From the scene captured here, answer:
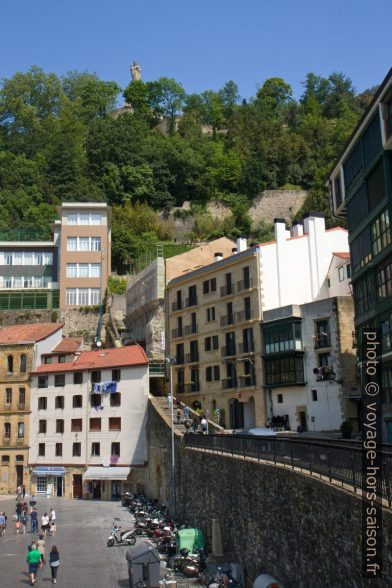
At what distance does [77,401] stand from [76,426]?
202cm

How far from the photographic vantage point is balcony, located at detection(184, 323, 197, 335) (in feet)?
177

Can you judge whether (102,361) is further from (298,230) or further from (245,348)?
(298,230)

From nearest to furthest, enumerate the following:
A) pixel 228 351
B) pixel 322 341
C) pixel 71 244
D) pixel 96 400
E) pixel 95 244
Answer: pixel 322 341, pixel 228 351, pixel 96 400, pixel 71 244, pixel 95 244

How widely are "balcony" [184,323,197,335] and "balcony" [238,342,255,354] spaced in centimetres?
594

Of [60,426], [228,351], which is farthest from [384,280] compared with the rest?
[60,426]

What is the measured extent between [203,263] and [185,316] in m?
8.73

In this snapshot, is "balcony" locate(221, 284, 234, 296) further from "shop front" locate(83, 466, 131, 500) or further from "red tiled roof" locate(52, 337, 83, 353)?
"shop front" locate(83, 466, 131, 500)

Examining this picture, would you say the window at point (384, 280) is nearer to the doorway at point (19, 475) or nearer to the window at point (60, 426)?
the window at point (60, 426)

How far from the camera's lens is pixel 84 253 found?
2904 inches

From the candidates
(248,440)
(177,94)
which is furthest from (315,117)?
(248,440)

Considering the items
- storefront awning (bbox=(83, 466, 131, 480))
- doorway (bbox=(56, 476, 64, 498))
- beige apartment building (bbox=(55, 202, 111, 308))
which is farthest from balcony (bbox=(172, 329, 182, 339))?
beige apartment building (bbox=(55, 202, 111, 308))

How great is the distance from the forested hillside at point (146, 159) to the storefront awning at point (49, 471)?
108 ft

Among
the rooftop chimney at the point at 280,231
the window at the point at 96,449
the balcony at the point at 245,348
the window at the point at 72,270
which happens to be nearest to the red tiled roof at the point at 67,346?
the window at the point at 96,449

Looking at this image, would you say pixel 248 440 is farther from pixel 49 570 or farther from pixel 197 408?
pixel 197 408
